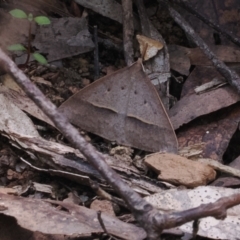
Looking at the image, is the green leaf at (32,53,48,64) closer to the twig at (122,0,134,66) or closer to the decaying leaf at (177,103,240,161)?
the twig at (122,0,134,66)

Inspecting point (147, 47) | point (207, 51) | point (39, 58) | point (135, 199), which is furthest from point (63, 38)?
point (135, 199)

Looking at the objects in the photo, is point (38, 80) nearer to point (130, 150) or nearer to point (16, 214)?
point (130, 150)

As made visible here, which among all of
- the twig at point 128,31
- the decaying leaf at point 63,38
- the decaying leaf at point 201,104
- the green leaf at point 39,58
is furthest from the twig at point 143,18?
the green leaf at point 39,58

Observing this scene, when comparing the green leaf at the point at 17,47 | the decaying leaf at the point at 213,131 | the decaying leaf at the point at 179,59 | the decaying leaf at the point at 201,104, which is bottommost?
the decaying leaf at the point at 213,131

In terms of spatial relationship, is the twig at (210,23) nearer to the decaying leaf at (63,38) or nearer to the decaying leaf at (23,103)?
the decaying leaf at (63,38)

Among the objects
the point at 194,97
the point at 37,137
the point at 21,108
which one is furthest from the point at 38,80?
the point at 194,97

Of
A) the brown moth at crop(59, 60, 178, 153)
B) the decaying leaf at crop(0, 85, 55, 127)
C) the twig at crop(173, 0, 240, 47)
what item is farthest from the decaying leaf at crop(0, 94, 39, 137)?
the twig at crop(173, 0, 240, 47)
